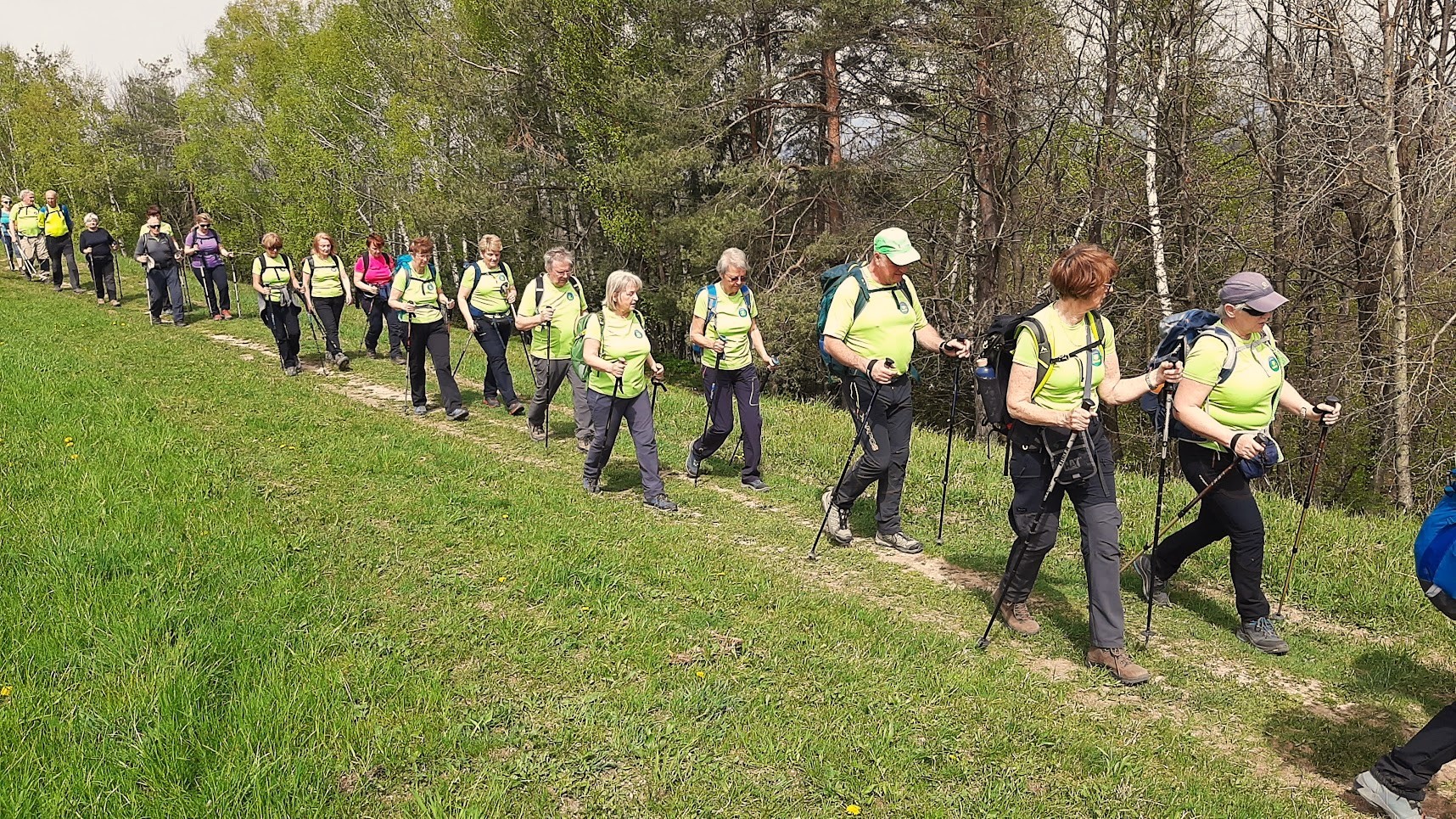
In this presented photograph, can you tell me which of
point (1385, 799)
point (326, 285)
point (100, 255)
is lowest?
point (1385, 799)

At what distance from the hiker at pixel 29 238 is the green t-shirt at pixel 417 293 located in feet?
45.0

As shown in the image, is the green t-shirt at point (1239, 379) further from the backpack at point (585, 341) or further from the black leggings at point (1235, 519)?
the backpack at point (585, 341)

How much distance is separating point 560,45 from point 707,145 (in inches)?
Answer: 236

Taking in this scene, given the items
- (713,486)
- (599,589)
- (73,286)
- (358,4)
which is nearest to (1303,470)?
(713,486)

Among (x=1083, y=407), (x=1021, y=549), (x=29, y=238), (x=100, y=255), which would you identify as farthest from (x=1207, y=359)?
(x=29, y=238)

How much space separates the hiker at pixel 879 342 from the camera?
19.4 ft

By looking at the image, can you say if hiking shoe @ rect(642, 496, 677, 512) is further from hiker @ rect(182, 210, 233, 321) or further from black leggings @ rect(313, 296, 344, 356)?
hiker @ rect(182, 210, 233, 321)

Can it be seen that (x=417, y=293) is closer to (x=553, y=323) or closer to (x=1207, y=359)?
(x=553, y=323)

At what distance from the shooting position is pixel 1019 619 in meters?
5.05

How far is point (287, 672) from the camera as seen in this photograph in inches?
145

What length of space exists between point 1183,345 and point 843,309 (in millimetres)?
2194

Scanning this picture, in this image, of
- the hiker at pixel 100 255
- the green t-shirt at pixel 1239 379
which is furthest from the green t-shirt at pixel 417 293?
the hiker at pixel 100 255

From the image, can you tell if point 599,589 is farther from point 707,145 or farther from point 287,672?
point 707,145

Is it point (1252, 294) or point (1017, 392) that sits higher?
point (1252, 294)
